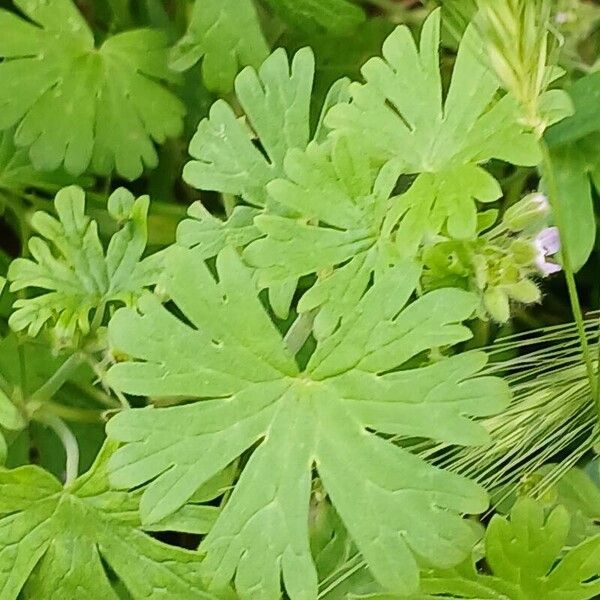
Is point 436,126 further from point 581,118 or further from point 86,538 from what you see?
point 86,538

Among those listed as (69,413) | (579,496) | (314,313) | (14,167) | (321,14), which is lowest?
(579,496)

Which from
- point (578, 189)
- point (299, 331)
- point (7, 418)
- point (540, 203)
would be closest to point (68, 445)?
point (7, 418)

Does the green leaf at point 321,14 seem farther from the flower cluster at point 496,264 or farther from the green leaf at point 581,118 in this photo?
the flower cluster at point 496,264

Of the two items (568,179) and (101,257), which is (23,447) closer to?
(101,257)

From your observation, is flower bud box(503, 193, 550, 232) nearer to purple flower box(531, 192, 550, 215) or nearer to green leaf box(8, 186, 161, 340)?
purple flower box(531, 192, 550, 215)

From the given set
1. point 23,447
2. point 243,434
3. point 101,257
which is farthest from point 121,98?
point 243,434
